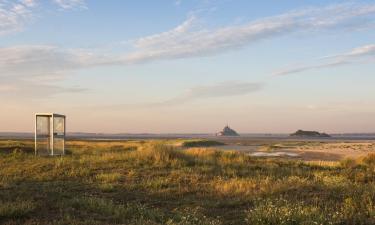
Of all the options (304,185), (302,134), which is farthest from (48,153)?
(302,134)

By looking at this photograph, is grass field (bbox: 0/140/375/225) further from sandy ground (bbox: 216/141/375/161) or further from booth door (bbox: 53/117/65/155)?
sandy ground (bbox: 216/141/375/161)

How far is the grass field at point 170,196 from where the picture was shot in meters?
10.2

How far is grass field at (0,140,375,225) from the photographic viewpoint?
10219 millimetres

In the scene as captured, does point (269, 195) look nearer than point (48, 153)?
Yes

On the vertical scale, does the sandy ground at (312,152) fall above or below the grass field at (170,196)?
below

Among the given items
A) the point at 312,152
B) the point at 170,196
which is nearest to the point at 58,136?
the point at 170,196

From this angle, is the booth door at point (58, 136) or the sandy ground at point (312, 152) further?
the sandy ground at point (312, 152)

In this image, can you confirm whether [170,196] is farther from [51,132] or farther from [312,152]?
[312,152]

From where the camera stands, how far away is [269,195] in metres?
13.6

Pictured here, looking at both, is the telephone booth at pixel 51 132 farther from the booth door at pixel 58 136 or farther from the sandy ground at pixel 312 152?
the sandy ground at pixel 312 152

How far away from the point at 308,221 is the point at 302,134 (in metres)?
186

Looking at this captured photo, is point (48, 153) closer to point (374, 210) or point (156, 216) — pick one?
point (156, 216)

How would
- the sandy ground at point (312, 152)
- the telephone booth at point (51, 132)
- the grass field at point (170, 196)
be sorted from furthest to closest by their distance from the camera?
1. the sandy ground at point (312, 152)
2. the telephone booth at point (51, 132)
3. the grass field at point (170, 196)

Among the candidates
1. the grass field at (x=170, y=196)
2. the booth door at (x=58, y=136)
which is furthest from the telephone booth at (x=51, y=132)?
the grass field at (x=170, y=196)
